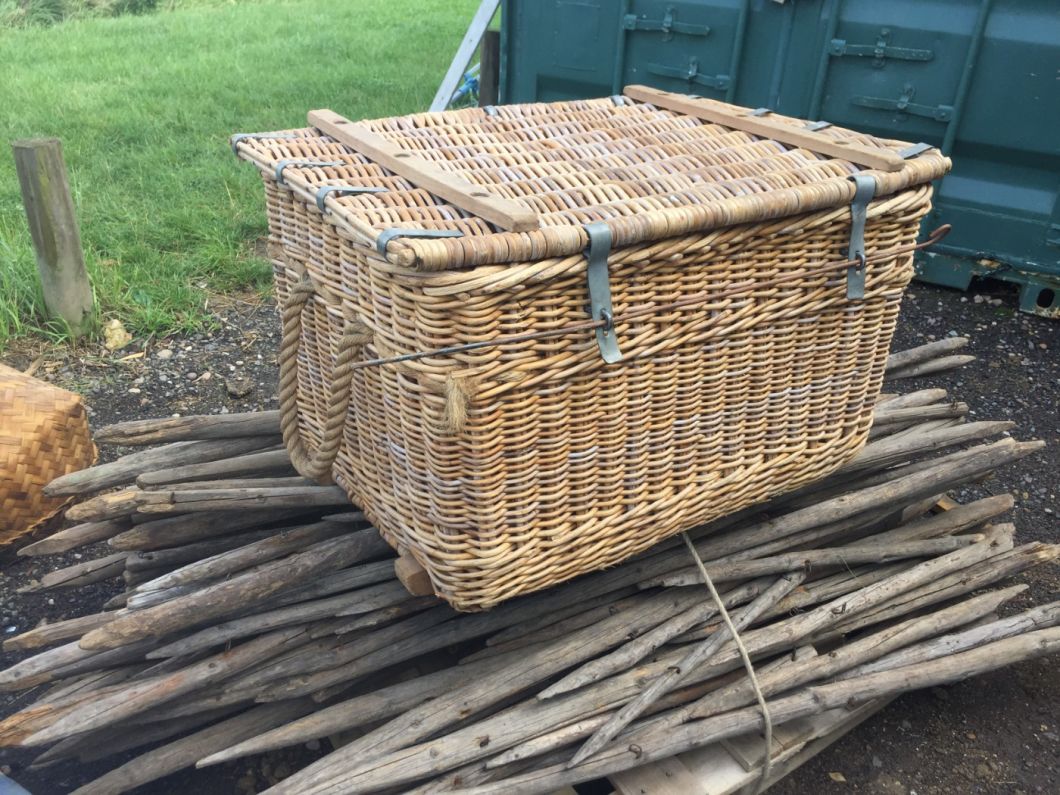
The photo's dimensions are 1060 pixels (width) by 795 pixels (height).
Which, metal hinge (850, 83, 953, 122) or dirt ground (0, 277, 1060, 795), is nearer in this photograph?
dirt ground (0, 277, 1060, 795)

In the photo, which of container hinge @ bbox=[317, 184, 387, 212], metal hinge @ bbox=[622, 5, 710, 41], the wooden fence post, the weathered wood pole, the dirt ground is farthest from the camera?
the weathered wood pole

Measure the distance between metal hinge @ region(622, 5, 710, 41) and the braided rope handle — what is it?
3.24m

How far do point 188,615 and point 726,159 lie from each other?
4.63 feet

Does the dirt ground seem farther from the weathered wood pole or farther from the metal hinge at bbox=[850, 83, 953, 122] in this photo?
the weathered wood pole

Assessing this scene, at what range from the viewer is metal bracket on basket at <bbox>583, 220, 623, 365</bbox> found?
4.97ft

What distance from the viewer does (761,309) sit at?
1.82m

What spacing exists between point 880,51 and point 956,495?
205 centimetres

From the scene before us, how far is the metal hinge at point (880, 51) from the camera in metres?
4.03

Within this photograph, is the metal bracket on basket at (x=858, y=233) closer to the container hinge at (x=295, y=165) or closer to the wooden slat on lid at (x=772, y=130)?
the wooden slat on lid at (x=772, y=130)

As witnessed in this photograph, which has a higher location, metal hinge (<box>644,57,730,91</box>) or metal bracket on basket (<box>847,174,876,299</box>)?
metal bracket on basket (<box>847,174,876,299</box>)

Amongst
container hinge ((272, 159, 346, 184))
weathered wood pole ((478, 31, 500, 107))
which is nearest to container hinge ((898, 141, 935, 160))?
container hinge ((272, 159, 346, 184))

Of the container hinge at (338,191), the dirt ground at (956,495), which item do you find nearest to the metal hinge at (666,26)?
the dirt ground at (956,495)

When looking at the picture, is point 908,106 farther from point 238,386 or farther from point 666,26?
point 238,386

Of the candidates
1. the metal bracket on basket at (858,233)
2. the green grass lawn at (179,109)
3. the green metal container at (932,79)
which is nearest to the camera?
the metal bracket on basket at (858,233)
